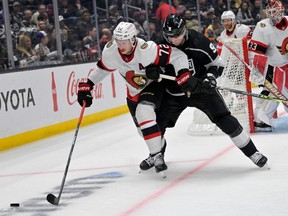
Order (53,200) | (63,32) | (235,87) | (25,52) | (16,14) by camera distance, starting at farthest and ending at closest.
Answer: (63,32), (25,52), (16,14), (235,87), (53,200)

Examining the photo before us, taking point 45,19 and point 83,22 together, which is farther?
point 83,22

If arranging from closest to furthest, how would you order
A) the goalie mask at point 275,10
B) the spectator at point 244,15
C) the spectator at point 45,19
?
the goalie mask at point 275,10 < the spectator at point 45,19 < the spectator at point 244,15

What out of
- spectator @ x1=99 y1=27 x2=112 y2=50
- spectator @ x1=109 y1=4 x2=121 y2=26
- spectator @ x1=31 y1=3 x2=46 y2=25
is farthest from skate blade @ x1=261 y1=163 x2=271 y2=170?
spectator @ x1=109 y1=4 x2=121 y2=26

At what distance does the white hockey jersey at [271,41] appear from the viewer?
582 cm

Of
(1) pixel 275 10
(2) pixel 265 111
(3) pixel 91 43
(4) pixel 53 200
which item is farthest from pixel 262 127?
(3) pixel 91 43

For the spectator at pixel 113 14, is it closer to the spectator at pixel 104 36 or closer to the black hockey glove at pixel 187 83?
the spectator at pixel 104 36

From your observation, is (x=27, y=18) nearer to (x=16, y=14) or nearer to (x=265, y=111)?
(x=16, y=14)

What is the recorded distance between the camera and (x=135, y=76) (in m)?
4.30

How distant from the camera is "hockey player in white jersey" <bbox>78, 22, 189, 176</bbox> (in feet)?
13.7

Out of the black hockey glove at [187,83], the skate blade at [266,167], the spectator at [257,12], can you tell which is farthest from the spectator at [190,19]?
the black hockey glove at [187,83]

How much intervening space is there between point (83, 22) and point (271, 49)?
3036mm

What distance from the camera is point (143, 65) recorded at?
421 cm

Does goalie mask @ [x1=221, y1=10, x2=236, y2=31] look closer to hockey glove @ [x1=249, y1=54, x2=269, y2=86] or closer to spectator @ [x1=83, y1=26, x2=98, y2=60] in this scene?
spectator @ [x1=83, y1=26, x2=98, y2=60]

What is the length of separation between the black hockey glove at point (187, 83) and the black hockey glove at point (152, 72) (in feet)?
0.42
